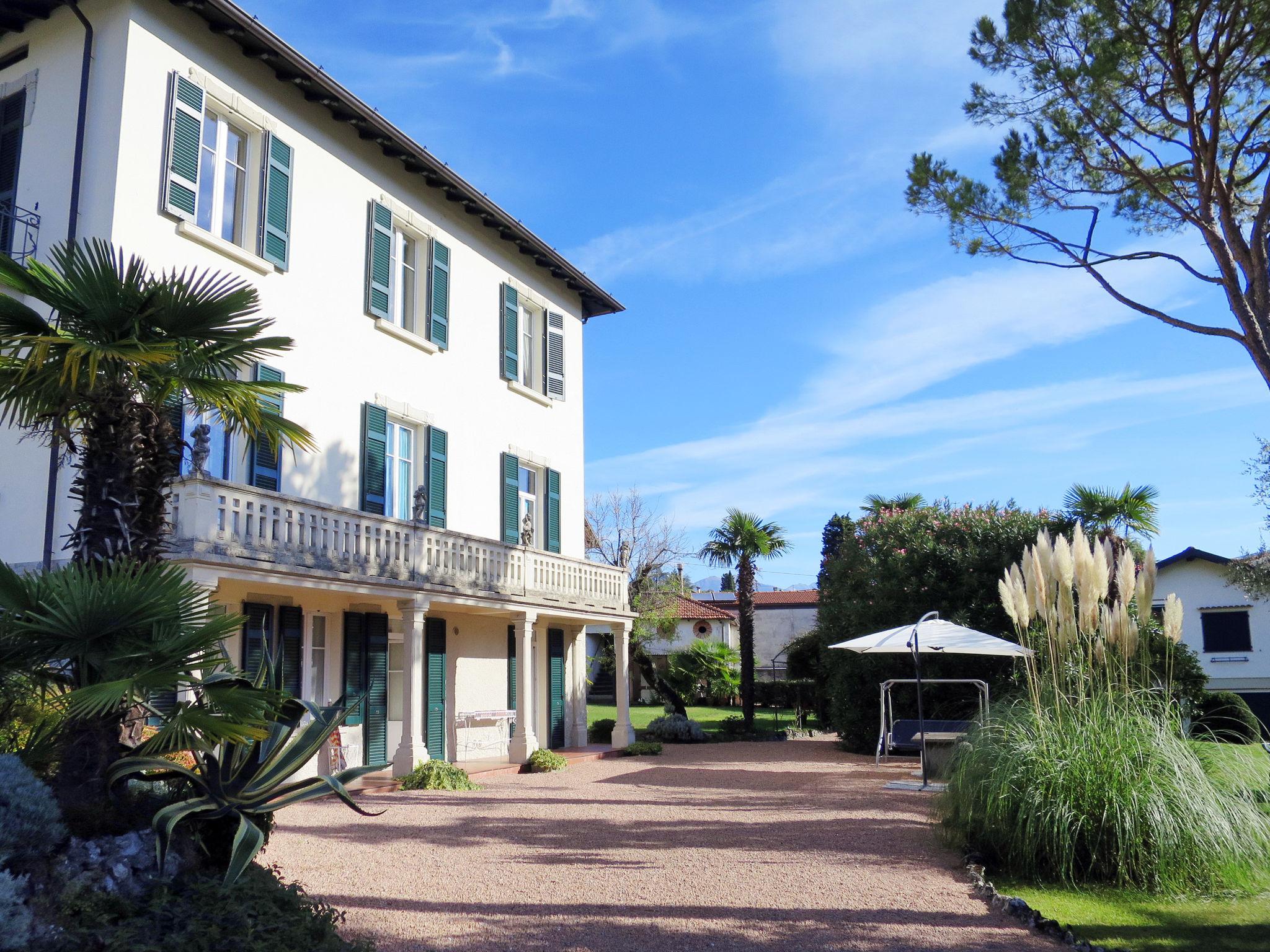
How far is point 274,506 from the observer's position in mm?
11633

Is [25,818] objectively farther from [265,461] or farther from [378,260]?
[378,260]

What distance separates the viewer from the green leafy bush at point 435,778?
12922mm

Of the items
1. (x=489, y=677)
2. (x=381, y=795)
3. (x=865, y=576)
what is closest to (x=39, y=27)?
(x=381, y=795)

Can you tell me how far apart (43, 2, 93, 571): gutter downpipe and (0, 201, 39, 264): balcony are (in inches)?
20.6

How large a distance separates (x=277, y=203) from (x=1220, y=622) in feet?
96.9

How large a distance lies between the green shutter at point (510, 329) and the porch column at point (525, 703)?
448cm

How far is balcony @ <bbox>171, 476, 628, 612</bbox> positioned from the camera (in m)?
10.6

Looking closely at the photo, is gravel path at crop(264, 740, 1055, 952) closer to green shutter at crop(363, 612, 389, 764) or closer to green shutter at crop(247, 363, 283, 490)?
green shutter at crop(363, 612, 389, 764)

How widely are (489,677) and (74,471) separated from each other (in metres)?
8.30

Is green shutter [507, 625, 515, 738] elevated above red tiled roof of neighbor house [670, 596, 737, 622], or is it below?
below

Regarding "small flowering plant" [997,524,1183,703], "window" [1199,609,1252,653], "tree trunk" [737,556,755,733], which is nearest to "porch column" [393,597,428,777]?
"small flowering plant" [997,524,1183,703]

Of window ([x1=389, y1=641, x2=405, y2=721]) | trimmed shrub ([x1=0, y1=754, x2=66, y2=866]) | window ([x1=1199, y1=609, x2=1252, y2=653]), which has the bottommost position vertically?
trimmed shrub ([x1=0, y1=754, x2=66, y2=866])

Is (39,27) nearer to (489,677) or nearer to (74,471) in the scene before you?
(74,471)

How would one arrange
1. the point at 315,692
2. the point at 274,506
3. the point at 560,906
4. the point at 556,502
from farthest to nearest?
the point at 556,502 < the point at 315,692 < the point at 274,506 < the point at 560,906
